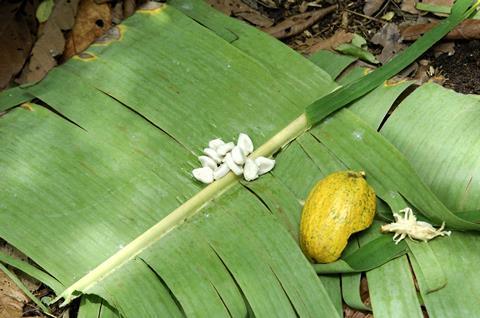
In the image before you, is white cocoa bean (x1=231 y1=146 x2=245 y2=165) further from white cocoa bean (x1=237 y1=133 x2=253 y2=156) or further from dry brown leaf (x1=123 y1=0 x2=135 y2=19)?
dry brown leaf (x1=123 y1=0 x2=135 y2=19)

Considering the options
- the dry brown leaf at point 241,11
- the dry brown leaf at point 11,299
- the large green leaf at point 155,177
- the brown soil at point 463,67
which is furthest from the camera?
the dry brown leaf at point 241,11

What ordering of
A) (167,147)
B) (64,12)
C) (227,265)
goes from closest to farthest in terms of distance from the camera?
(227,265)
(167,147)
(64,12)

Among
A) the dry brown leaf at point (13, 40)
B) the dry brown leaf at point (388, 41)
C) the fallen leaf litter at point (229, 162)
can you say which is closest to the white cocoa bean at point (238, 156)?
the fallen leaf litter at point (229, 162)

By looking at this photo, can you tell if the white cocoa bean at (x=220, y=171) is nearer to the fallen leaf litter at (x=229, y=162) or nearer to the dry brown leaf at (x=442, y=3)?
the fallen leaf litter at (x=229, y=162)

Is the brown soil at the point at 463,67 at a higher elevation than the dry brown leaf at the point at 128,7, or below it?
below

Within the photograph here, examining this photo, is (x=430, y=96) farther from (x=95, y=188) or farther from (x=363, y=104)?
(x=95, y=188)

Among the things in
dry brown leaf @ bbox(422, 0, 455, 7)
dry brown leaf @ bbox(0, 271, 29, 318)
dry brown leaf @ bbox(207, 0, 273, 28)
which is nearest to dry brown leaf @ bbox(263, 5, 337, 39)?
dry brown leaf @ bbox(207, 0, 273, 28)

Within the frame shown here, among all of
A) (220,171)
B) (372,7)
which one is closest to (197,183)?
(220,171)

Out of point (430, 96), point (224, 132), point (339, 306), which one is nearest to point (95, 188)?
point (224, 132)
